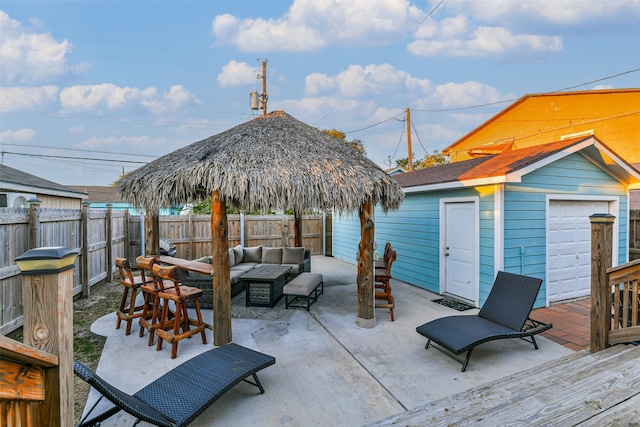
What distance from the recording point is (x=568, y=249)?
249 inches

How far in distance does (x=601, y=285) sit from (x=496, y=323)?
1.23 meters

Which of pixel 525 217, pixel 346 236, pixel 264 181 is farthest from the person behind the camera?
pixel 346 236

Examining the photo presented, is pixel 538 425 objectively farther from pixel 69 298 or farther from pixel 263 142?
pixel 263 142

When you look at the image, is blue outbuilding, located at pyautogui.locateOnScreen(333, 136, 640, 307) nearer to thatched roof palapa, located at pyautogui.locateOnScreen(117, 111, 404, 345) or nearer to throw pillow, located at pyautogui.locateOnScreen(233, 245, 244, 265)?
thatched roof palapa, located at pyautogui.locateOnScreen(117, 111, 404, 345)

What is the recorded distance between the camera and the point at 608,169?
6645 mm

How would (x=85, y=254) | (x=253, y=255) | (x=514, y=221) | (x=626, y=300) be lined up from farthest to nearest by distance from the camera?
(x=253, y=255) → (x=85, y=254) → (x=514, y=221) → (x=626, y=300)

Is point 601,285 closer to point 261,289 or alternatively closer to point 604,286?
point 604,286

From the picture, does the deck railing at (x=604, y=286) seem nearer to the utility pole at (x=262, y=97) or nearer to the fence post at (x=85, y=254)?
the fence post at (x=85, y=254)

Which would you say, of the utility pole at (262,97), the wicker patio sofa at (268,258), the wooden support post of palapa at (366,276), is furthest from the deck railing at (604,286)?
the utility pole at (262,97)

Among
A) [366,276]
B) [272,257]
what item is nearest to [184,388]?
[366,276]

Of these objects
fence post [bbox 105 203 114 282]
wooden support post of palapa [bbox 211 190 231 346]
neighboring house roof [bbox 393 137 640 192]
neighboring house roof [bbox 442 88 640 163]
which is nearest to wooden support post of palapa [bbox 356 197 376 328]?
wooden support post of palapa [bbox 211 190 231 346]

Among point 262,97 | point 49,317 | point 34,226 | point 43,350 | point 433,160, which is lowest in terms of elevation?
point 43,350

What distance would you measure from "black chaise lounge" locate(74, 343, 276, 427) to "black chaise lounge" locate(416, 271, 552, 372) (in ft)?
6.91

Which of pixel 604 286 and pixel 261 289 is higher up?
pixel 604 286
